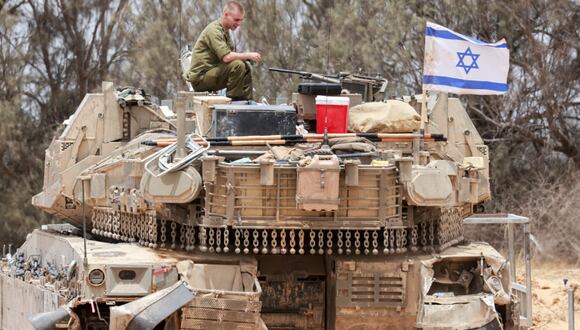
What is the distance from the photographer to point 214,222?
11.6 m

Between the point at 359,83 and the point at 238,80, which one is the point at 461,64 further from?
the point at 238,80

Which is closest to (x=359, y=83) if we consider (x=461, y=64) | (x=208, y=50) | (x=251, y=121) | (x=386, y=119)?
(x=208, y=50)

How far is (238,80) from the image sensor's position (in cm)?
1467

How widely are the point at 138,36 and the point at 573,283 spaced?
11614 mm

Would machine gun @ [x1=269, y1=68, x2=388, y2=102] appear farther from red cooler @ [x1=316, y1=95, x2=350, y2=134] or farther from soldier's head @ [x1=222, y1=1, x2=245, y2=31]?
red cooler @ [x1=316, y1=95, x2=350, y2=134]

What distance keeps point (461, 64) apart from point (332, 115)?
4.55 feet

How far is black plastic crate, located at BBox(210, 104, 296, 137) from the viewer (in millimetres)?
12617

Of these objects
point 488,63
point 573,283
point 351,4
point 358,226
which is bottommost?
point 573,283

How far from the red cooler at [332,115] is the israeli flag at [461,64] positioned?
0.82m

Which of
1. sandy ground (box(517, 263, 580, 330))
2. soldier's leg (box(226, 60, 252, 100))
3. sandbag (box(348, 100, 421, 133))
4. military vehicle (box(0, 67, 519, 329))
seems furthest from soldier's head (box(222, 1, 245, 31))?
sandy ground (box(517, 263, 580, 330))

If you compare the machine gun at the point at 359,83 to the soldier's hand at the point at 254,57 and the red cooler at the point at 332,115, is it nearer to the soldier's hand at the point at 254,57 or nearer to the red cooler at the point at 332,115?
the soldier's hand at the point at 254,57

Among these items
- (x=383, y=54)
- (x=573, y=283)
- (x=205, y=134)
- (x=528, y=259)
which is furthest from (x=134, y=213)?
(x=383, y=54)

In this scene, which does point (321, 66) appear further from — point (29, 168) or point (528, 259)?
point (528, 259)

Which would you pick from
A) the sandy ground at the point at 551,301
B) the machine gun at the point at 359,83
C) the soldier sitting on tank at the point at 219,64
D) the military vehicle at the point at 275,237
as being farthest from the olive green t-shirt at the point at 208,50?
the sandy ground at the point at 551,301
